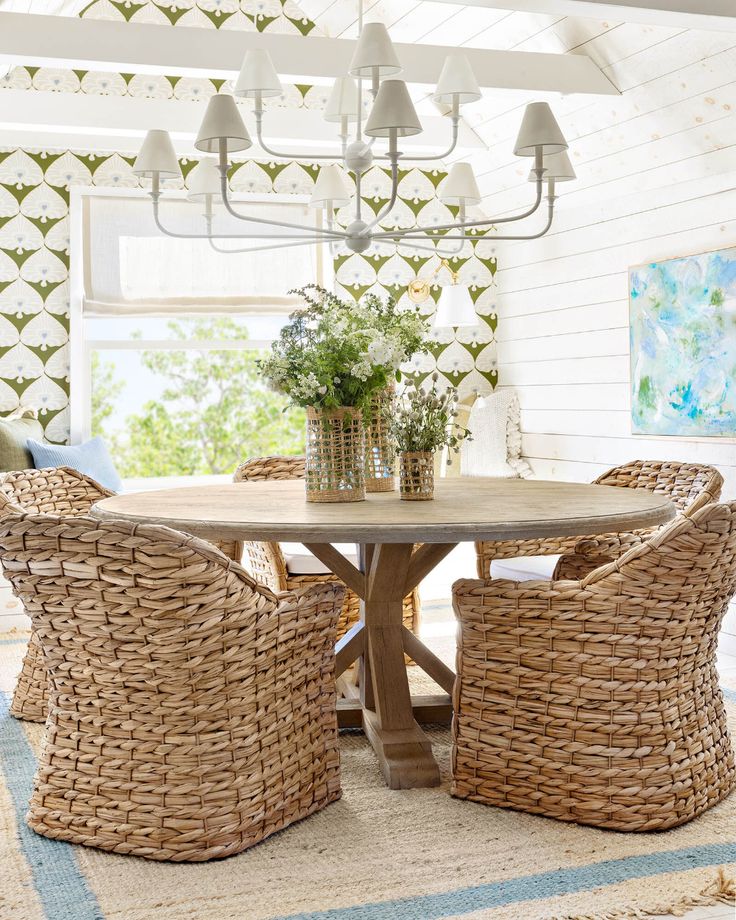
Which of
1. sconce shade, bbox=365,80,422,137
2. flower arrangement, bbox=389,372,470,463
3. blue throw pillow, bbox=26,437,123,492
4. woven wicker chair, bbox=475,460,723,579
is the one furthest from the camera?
blue throw pillow, bbox=26,437,123,492

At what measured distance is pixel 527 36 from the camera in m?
4.36

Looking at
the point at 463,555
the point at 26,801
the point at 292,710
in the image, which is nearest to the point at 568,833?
the point at 292,710

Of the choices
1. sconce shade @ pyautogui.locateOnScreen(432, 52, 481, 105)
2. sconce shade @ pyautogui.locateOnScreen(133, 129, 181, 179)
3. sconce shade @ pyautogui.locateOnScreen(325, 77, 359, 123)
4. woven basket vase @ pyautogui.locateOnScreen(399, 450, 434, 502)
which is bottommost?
woven basket vase @ pyautogui.locateOnScreen(399, 450, 434, 502)

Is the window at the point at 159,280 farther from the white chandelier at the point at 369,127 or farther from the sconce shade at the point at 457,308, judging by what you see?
the white chandelier at the point at 369,127

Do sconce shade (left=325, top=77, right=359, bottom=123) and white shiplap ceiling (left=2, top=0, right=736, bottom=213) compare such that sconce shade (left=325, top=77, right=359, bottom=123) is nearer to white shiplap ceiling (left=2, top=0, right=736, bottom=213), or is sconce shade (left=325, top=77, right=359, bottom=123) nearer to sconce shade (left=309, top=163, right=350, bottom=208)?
sconce shade (left=309, top=163, right=350, bottom=208)

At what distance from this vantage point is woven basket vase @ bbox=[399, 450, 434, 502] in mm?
2660

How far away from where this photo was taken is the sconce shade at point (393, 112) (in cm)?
246

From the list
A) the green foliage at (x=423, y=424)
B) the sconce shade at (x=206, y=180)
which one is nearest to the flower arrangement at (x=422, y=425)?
the green foliage at (x=423, y=424)

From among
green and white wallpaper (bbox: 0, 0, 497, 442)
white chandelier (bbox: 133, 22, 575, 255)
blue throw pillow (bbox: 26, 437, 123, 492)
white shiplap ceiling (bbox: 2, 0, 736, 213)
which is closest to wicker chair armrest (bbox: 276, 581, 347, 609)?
white chandelier (bbox: 133, 22, 575, 255)

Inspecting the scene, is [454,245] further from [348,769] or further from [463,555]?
[348,769]

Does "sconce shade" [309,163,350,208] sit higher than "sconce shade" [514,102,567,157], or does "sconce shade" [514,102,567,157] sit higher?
"sconce shade" [309,163,350,208]

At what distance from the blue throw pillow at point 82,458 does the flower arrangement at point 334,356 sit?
2.24 metres

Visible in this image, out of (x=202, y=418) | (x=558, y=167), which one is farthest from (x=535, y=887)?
(x=202, y=418)

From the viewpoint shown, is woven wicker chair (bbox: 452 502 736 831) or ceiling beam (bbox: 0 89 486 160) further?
ceiling beam (bbox: 0 89 486 160)
